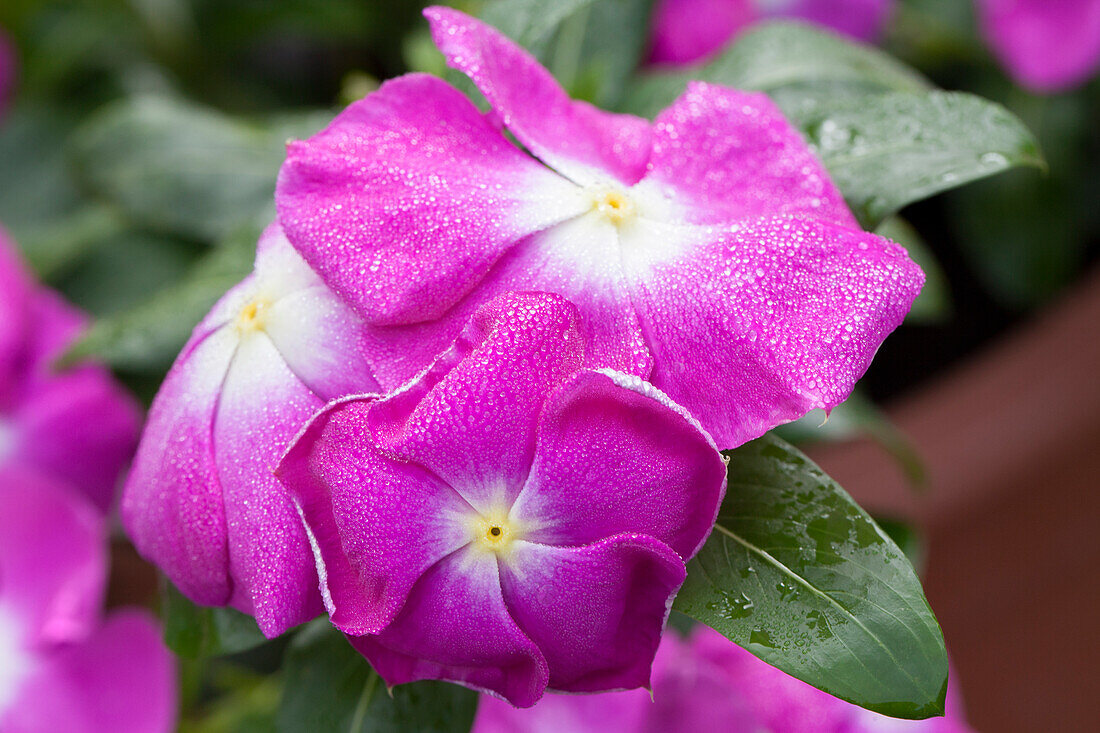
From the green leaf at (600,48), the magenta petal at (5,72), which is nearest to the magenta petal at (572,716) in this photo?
the green leaf at (600,48)

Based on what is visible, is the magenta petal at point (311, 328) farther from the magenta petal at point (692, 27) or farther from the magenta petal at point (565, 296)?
the magenta petal at point (692, 27)

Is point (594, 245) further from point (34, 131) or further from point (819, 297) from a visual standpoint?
point (34, 131)

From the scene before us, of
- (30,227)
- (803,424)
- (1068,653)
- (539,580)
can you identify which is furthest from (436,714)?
(1068,653)


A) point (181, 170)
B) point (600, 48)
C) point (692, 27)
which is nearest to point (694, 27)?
point (692, 27)

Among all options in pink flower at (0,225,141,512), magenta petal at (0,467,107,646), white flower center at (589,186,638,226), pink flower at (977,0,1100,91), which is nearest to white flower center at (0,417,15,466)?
pink flower at (0,225,141,512)

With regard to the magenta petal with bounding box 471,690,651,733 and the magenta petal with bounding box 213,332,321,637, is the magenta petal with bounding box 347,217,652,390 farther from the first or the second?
the magenta petal with bounding box 471,690,651,733

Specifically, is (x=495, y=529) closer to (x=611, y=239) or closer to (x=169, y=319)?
(x=611, y=239)
